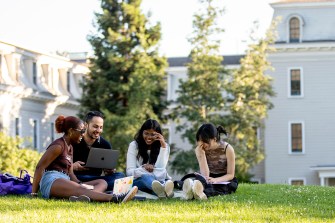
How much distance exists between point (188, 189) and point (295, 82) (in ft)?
135

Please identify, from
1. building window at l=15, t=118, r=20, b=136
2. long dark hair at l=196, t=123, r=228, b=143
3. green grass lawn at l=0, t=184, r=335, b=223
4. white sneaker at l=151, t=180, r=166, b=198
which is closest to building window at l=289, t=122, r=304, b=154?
building window at l=15, t=118, r=20, b=136

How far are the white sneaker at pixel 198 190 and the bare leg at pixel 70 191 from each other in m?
1.27

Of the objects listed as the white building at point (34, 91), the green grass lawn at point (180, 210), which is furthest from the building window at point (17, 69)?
the green grass lawn at point (180, 210)

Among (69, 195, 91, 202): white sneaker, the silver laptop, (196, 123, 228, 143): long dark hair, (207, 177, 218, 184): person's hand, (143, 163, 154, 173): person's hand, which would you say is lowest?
(69, 195, 91, 202): white sneaker

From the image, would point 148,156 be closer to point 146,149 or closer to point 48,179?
point 146,149

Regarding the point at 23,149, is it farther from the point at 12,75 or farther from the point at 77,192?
the point at 77,192

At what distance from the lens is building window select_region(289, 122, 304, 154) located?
5381 centimetres

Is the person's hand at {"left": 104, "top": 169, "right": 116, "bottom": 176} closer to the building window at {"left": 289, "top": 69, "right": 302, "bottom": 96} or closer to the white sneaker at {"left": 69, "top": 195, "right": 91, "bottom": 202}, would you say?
the white sneaker at {"left": 69, "top": 195, "right": 91, "bottom": 202}

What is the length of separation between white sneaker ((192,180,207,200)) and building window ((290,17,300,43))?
41807 mm

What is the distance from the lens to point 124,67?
47.6m

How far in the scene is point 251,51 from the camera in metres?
49.4

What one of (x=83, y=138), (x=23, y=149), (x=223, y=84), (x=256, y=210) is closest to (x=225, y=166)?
(x=83, y=138)

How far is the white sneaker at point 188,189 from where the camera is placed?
1327cm

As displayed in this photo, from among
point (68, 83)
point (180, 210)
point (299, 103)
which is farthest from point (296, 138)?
point (180, 210)
